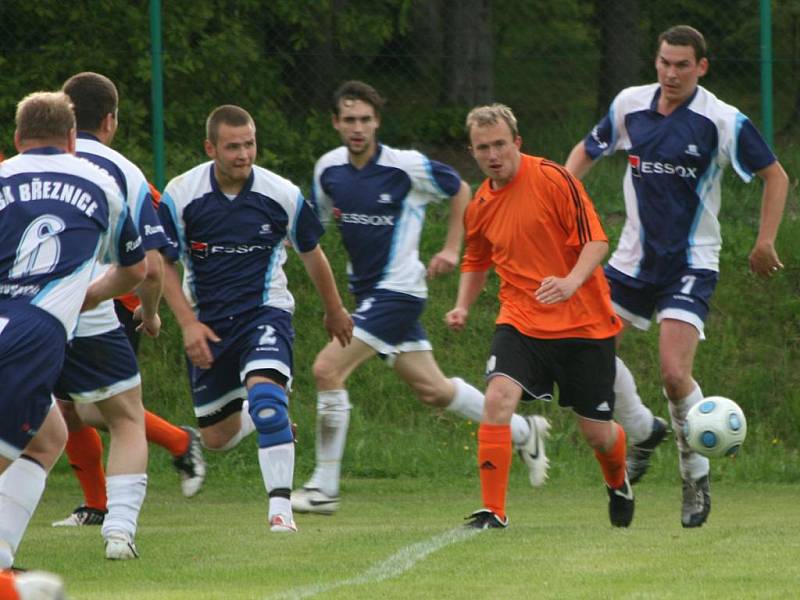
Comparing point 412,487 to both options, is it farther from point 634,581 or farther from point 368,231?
point 634,581

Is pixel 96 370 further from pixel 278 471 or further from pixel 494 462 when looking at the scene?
pixel 494 462

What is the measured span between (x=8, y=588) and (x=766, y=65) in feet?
34.2

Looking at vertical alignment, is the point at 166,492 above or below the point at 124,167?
below

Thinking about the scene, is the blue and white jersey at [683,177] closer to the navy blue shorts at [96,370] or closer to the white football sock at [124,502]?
the navy blue shorts at [96,370]

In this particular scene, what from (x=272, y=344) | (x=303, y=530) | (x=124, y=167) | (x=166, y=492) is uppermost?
(x=124, y=167)

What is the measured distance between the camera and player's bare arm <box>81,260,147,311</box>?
6484 millimetres

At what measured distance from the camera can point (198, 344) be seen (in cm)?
812

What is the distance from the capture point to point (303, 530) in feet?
26.5

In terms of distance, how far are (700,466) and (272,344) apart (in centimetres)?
226

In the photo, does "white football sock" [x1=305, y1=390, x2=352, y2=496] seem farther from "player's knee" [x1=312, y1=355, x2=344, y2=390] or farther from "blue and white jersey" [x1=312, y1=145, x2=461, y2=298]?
"blue and white jersey" [x1=312, y1=145, x2=461, y2=298]

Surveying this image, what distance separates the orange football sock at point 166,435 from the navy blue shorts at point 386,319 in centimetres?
113

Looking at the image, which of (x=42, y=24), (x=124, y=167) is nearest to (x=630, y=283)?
(x=124, y=167)

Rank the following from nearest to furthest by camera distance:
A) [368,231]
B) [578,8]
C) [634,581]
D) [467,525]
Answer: [634,581] < [467,525] < [368,231] < [578,8]

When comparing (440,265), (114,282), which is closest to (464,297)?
(440,265)
